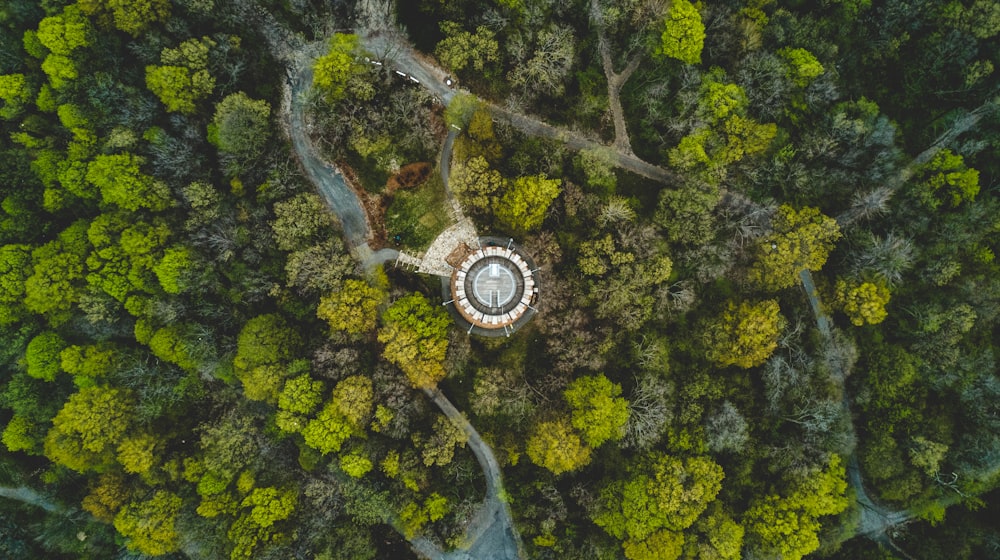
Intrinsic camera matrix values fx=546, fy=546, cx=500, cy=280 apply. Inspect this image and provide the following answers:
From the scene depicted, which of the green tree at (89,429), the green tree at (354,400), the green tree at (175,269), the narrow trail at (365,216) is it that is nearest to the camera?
the green tree at (89,429)

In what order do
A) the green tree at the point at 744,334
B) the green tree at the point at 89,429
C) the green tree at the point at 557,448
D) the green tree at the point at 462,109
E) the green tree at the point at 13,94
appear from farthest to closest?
the green tree at the point at 462,109, the green tree at the point at 744,334, the green tree at the point at 557,448, the green tree at the point at 13,94, the green tree at the point at 89,429

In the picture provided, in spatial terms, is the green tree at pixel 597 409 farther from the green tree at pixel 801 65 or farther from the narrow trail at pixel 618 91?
the green tree at pixel 801 65

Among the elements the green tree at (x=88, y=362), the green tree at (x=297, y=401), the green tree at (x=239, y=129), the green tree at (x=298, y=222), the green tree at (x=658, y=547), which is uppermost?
the green tree at (x=239, y=129)

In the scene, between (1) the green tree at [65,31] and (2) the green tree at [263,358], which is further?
(2) the green tree at [263,358]

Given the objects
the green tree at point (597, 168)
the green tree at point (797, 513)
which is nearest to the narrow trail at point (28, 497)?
the green tree at point (597, 168)

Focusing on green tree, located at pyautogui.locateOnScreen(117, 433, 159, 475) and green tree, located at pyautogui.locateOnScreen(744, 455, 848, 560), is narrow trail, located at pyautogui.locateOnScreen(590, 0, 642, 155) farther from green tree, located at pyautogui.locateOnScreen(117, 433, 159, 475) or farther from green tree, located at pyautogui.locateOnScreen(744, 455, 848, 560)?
green tree, located at pyautogui.locateOnScreen(117, 433, 159, 475)

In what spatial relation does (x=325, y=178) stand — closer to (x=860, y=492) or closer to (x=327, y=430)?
(x=327, y=430)

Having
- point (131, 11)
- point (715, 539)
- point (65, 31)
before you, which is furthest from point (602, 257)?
point (65, 31)

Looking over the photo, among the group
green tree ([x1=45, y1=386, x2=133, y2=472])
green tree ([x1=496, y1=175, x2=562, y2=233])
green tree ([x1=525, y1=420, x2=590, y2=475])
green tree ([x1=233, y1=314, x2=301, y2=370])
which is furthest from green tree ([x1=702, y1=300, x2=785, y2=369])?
green tree ([x1=45, y1=386, x2=133, y2=472])
